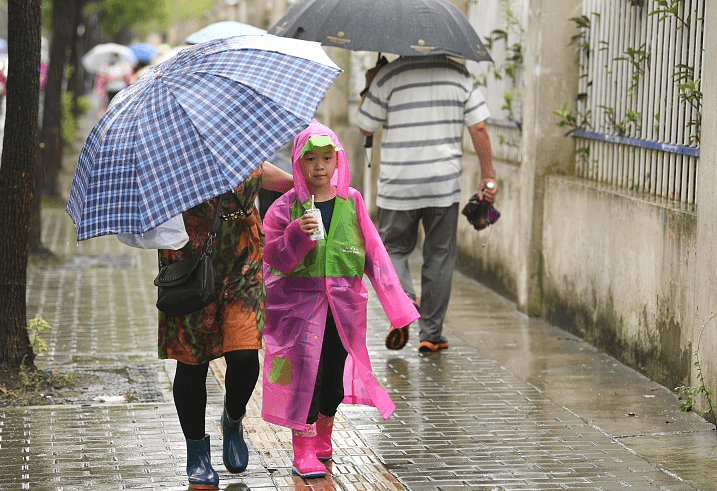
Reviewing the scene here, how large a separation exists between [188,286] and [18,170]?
268cm

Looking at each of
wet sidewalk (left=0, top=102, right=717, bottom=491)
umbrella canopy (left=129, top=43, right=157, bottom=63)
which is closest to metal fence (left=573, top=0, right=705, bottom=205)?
wet sidewalk (left=0, top=102, right=717, bottom=491)

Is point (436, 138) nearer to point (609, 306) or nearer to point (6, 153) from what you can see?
point (609, 306)

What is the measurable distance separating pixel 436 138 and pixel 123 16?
22.8 metres

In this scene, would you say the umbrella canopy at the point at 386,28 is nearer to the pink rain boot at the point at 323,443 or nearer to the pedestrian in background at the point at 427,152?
the pedestrian in background at the point at 427,152

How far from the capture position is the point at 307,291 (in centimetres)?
510

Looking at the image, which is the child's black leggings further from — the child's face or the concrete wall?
the concrete wall

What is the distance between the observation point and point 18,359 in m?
6.75

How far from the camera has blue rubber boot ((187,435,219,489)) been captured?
4.84m

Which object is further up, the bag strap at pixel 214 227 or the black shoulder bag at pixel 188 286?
the bag strap at pixel 214 227

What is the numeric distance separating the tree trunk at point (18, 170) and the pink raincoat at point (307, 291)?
2.17 metres

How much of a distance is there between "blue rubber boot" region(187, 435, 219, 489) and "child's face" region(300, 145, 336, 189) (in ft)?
3.96

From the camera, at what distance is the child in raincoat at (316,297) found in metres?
5.01

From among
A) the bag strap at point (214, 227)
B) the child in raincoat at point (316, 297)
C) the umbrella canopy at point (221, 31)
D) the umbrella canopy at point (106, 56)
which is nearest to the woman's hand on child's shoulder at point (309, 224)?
the child in raincoat at point (316, 297)

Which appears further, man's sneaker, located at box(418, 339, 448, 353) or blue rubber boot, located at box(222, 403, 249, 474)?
man's sneaker, located at box(418, 339, 448, 353)
